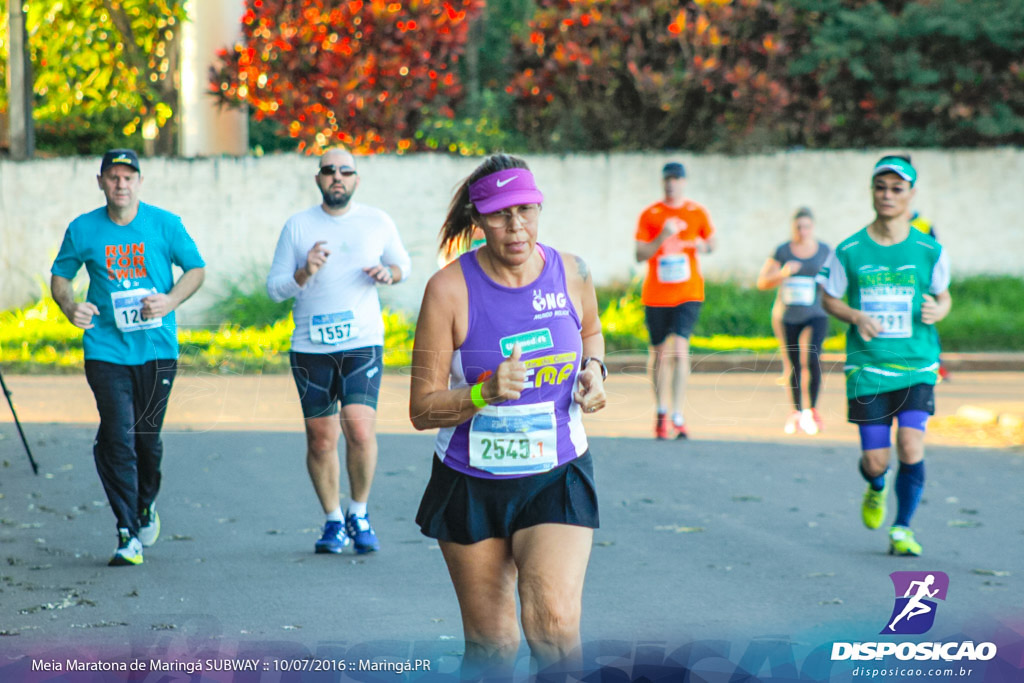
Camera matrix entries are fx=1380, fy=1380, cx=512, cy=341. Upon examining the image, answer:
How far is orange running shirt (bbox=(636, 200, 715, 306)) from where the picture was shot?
1118 centimetres

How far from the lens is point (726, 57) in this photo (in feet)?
67.1

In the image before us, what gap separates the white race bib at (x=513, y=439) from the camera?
4160mm

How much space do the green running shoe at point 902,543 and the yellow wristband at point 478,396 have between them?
154 inches

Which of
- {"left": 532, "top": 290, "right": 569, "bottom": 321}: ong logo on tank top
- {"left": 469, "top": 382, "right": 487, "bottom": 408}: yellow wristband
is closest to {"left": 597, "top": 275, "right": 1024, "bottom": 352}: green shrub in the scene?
{"left": 532, "top": 290, "right": 569, "bottom": 321}: ong logo on tank top

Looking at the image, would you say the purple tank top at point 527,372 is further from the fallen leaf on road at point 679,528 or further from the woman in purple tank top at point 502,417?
the fallen leaf on road at point 679,528

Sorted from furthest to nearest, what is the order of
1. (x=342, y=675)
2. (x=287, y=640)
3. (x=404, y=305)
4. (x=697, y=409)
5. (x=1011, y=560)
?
(x=404, y=305), (x=697, y=409), (x=1011, y=560), (x=287, y=640), (x=342, y=675)

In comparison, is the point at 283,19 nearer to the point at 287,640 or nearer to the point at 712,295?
the point at 712,295

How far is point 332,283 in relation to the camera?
742cm

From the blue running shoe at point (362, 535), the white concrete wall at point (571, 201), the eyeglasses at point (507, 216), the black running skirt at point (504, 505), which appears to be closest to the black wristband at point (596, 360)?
the black running skirt at point (504, 505)

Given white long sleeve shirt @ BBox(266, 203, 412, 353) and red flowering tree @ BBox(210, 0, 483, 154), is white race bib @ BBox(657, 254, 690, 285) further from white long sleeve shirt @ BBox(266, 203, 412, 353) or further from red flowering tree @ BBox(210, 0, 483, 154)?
red flowering tree @ BBox(210, 0, 483, 154)

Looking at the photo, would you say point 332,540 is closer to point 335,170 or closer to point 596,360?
point 335,170

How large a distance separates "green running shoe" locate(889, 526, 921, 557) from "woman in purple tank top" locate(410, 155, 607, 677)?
3499mm

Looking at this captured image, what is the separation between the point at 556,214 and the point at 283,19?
194 inches

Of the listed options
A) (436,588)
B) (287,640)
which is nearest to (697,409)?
(436,588)
